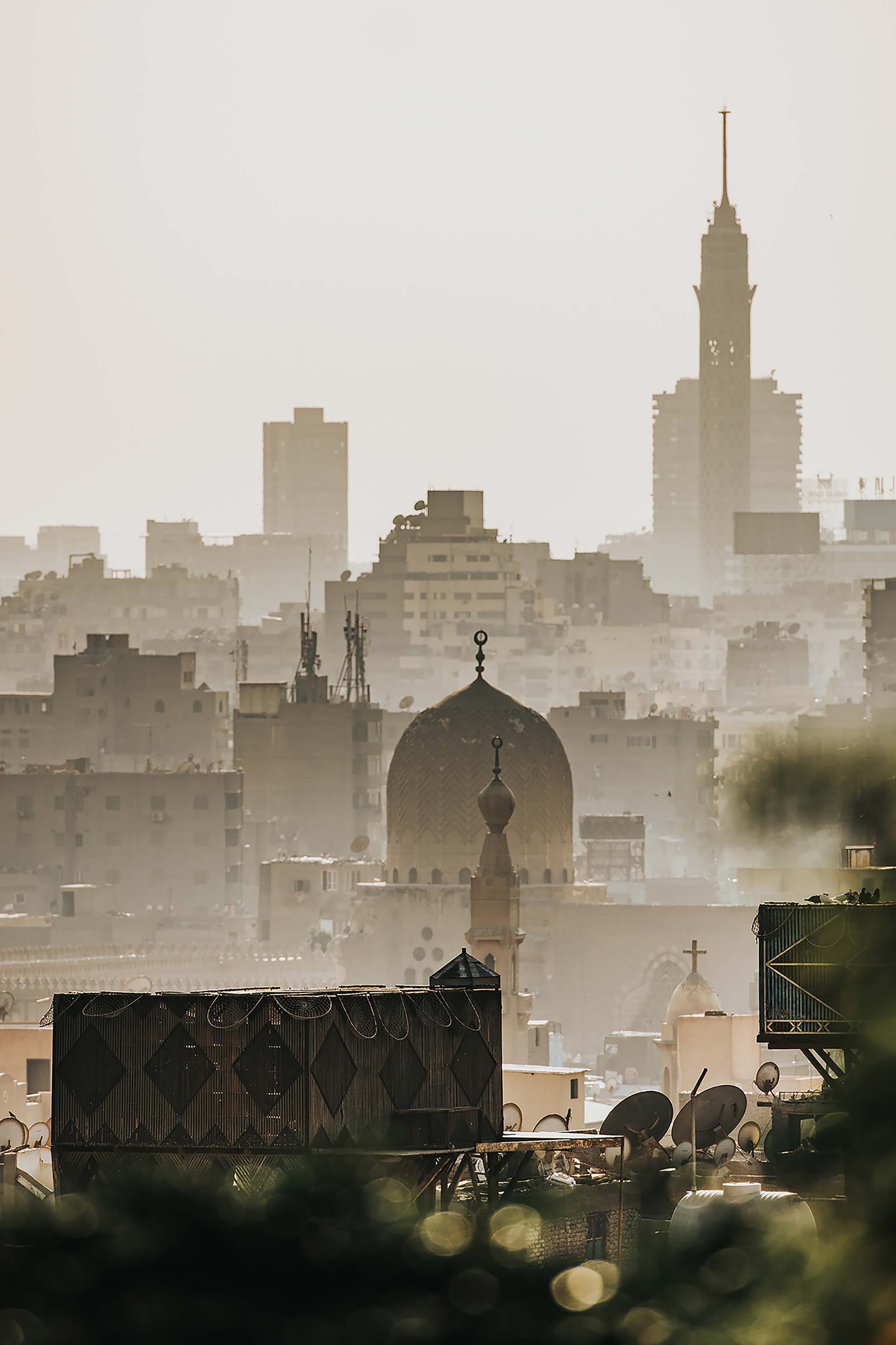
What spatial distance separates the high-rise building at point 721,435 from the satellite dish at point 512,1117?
125 meters

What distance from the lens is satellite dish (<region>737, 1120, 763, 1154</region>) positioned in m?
29.8

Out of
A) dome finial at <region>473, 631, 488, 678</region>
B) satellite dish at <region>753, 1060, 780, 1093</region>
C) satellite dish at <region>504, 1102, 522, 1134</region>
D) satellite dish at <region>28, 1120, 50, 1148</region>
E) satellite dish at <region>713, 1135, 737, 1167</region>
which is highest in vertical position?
dome finial at <region>473, 631, 488, 678</region>

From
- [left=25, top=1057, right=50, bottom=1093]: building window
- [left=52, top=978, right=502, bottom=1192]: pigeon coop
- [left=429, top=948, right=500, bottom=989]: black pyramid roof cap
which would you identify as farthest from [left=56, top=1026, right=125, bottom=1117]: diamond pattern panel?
[left=25, top=1057, right=50, bottom=1093]: building window

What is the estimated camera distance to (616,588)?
503 ft

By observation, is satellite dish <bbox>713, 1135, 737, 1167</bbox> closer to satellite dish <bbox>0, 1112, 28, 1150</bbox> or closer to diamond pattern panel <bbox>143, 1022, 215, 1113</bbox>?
satellite dish <bbox>0, 1112, 28, 1150</bbox>

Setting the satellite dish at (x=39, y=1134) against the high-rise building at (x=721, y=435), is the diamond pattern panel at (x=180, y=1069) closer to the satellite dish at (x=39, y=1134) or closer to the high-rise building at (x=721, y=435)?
the satellite dish at (x=39, y=1134)

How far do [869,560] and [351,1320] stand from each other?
164986 millimetres

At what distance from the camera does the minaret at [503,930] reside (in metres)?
41.8

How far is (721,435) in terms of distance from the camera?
169 meters

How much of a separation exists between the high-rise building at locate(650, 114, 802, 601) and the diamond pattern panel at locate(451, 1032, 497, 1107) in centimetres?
12917

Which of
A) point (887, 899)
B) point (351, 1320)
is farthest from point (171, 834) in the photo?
point (351, 1320)

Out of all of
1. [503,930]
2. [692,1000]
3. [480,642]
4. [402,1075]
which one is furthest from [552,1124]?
[480,642]

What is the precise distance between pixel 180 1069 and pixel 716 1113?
8.20 meters

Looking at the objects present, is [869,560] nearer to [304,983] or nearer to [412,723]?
[304,983]
